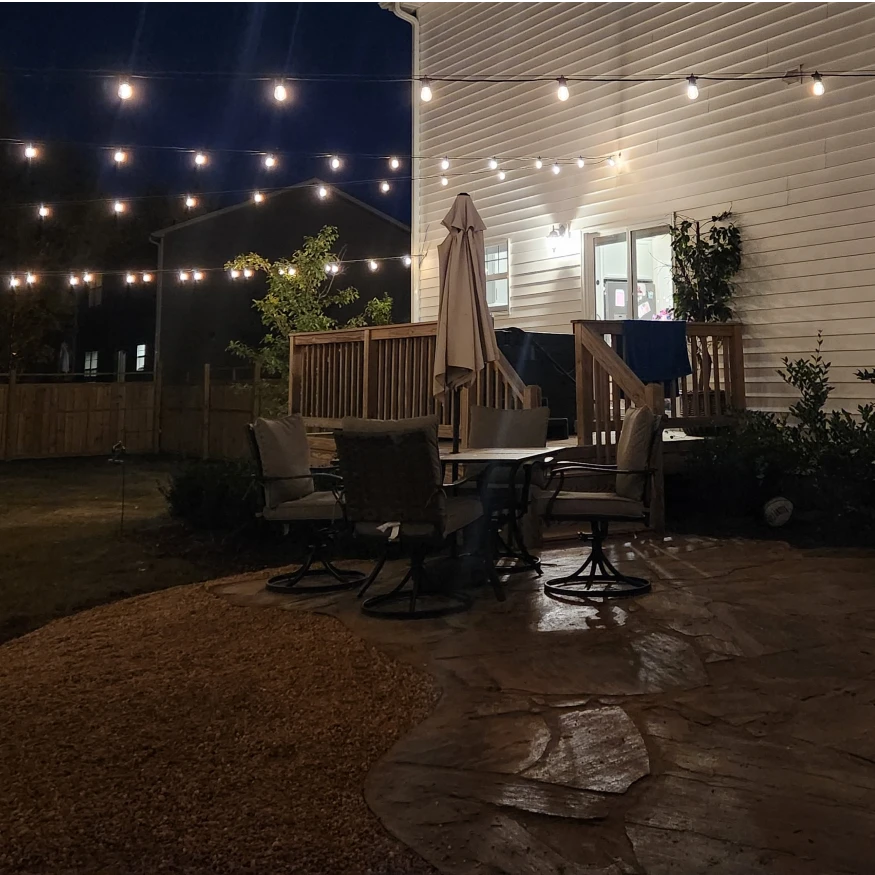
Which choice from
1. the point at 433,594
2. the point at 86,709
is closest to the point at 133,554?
the point at 433,594

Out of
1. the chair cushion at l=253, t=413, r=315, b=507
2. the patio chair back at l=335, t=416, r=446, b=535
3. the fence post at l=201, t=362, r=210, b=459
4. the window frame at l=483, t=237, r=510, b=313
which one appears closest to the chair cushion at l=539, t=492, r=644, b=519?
the patio chair back at l=335, t=416, r=446, b=535

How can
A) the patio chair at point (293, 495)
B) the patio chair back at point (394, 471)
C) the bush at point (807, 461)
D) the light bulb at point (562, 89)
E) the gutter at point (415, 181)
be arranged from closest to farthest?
the patio chair back at point (394, 471)
the patio chair at point (293, 495)
the bush at point (807, 461)
the light bulb at point (562, 89)
the gutter at point (415, 181)

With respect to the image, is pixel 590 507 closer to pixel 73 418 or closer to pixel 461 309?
pixel 461 309

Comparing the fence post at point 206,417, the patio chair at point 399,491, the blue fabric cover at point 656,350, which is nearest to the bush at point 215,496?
the patio chair at point 399,491

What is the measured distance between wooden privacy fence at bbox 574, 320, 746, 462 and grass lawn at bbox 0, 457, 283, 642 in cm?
275

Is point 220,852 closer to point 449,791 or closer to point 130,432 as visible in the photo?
point 449,791

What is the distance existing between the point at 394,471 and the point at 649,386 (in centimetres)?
284

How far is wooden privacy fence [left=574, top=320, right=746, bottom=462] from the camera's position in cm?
638

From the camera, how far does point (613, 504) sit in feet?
14.5

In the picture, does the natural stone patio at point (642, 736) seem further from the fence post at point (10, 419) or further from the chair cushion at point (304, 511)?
the fence post at point (10, 419)

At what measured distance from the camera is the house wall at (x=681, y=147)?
705 centimetres

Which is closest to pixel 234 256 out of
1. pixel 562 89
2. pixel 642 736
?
pixel 562 89

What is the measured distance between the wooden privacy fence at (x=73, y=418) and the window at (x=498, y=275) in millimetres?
9287

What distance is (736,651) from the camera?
345 cm
